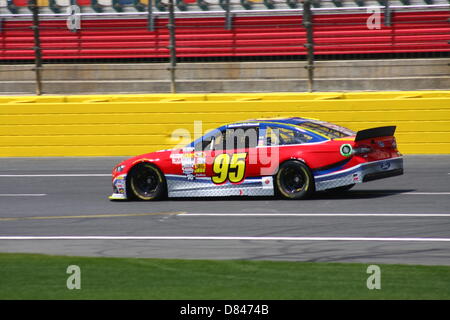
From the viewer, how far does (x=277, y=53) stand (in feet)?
70.3

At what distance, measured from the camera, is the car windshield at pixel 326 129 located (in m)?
13.0

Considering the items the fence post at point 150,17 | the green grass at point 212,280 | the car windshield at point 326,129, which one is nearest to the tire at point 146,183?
the car windshield at point 326,129

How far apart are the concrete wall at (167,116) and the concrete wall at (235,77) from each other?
5.32 feet

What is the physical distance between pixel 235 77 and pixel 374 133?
30.0 feet

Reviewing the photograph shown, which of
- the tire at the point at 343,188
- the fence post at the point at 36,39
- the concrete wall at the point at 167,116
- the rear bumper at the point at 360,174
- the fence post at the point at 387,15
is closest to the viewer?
the rear bumper at the point at 360,174

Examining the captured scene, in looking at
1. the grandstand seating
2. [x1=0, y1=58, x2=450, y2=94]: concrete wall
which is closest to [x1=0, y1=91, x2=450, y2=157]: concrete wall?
[x1=0, y1=58, x2=450, y2=94]: concrete wall

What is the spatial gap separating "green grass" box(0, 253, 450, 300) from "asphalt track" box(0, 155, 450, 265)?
53 cm

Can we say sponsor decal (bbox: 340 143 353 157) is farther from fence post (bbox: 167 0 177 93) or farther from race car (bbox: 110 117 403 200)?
fence post (bbox: 167 0 177 93)

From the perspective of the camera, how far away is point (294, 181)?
1303cm

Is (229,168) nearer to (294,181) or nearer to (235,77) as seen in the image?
(294,181)

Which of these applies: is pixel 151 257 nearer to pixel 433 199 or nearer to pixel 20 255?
pixel 20 255

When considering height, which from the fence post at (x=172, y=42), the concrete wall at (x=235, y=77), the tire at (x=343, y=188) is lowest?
the tire at (x=343, y=188)

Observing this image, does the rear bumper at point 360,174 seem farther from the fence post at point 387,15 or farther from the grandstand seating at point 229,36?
the fence post at point 387,15

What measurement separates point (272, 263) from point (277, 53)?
1292cm
